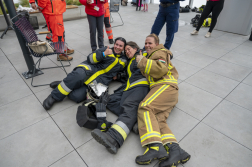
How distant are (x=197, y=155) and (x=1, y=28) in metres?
5.96

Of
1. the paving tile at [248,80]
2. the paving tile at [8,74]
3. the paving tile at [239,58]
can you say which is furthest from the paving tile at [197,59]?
the paving tile at [8,74]

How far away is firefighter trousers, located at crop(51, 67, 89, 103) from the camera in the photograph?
209 centimetres

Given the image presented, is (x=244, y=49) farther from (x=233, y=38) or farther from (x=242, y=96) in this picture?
(x=242, y=96)

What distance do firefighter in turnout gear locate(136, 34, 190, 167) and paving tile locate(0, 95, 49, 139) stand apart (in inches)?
48.5

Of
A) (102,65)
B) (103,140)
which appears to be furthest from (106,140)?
(102,65)

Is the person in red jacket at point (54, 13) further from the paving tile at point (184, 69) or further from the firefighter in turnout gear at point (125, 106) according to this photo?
the paving tile at point (184, 69)

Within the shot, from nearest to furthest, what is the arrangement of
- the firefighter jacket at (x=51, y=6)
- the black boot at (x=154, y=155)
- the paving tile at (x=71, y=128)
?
1. the black boot at (x=154, y=155)
2. the paving tile at (x=71, y=128)
3. the firefighter jacket at (x=51, y=6)

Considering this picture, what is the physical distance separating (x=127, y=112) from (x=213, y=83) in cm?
174

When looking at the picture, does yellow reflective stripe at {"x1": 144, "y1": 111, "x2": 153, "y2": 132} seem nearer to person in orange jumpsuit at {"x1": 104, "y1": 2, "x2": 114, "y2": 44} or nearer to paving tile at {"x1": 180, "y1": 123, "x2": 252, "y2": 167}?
paving tile at {"x1": 180, "y1": 123, "x2": 252, "y2": 167}

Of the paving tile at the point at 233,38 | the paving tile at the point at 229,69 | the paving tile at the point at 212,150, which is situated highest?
the paving tile at the point at 233,38

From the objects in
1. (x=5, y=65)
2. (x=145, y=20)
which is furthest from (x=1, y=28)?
(x=145, y=20)

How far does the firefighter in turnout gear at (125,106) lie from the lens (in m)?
1.51

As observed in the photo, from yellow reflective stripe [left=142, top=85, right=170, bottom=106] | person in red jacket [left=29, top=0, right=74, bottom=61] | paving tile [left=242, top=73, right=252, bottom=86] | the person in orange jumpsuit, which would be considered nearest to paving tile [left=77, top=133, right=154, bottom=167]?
yellow reflective stripe [left=142, top=85, right=170, bottom=106]

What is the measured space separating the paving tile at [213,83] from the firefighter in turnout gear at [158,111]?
85 cm
